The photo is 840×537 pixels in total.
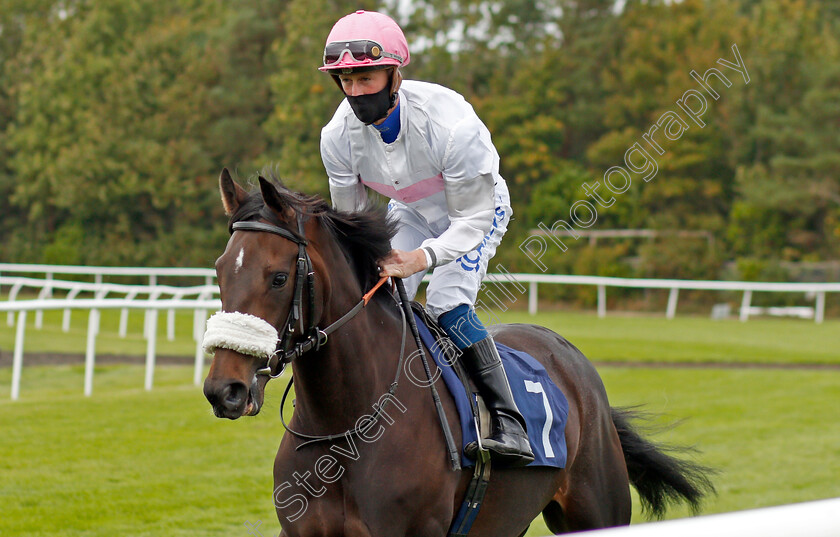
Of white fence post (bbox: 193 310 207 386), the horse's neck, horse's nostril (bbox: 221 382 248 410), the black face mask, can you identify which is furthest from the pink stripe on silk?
white fence post (bbox: 193 310 207 386)

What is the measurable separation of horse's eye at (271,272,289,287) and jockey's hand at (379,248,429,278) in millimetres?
437

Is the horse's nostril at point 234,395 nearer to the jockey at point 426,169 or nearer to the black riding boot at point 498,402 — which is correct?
the jockey at point 426,169

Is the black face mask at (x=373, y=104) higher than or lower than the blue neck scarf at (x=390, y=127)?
higher

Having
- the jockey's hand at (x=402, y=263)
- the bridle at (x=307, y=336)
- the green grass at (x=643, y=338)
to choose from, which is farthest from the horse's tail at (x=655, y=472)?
the green grass at (x=643, y=338)

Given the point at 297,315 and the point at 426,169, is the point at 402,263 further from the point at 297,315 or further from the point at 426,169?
the point at 297,315

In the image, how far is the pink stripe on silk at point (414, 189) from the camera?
120 inches

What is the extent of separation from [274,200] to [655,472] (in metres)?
2.30

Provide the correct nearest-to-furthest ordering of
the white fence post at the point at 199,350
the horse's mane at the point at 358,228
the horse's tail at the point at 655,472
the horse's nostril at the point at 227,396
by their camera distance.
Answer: the horse's nostril at the point at 227,396 < the horse's mane at the point at 358,228 < the horse's tail at the point at 655,472 < the white fence post at the point at 199,350

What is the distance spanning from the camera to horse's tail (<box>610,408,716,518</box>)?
3955mm

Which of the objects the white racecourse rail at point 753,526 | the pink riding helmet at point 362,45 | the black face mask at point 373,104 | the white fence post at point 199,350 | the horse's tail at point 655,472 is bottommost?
the white fence post at point 199,350

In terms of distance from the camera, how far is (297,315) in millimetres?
2424

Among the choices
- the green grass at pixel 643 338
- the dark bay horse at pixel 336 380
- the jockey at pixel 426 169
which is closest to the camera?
the dark bay horse at pixel 336 380

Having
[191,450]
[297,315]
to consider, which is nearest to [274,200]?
[297,315]

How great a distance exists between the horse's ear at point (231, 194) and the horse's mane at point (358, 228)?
3cm
